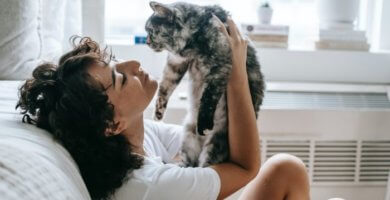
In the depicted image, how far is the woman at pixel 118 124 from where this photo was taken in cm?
103

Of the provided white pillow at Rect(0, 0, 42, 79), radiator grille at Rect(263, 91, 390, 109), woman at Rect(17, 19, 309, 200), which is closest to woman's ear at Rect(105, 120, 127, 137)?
woman at Rect(17, 19, 309, 200)

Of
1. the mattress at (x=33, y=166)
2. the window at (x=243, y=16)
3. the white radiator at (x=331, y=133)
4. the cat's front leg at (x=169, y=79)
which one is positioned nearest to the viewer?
the mattress at (x=33, y=166)

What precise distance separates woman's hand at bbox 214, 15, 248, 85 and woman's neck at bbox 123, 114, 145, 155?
0.26 m

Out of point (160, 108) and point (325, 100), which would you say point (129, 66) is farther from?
point (325, 100)

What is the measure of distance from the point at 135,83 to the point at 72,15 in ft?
2.51

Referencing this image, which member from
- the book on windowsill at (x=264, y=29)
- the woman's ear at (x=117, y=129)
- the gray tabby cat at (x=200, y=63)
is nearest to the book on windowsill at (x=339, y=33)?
the book on windowsill at (x=264, y=29)

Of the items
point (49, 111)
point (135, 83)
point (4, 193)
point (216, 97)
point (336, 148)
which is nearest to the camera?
point (4, 193)

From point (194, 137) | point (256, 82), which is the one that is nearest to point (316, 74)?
point (256, 82)

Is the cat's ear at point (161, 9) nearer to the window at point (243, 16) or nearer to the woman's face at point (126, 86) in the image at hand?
the woman's face at point (126, 86)

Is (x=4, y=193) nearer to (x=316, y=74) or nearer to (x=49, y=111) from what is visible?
(x=49, y=111)

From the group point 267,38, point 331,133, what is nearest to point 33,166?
point 331,133

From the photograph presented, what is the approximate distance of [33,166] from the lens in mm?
770

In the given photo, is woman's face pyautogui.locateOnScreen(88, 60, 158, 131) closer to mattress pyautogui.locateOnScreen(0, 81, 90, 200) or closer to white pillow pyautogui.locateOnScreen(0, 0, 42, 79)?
mattress pyautogui.locateOnScreen(0, 81, 90, 200)

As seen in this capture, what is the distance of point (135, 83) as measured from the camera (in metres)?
1.17
